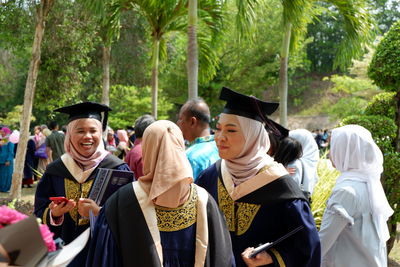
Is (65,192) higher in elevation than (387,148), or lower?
lower

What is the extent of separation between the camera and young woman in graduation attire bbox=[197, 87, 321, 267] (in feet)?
9.56

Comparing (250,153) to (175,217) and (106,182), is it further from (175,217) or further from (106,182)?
(106,182)

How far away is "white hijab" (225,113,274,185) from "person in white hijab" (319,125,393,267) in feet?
2.23

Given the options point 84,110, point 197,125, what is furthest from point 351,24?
point 84,110

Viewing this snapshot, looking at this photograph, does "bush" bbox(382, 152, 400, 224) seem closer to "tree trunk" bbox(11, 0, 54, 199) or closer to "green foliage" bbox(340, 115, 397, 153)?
"green foliage" bbox(340, 115, 397, 153)

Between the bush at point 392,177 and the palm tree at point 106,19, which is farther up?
the palm tree at point 106,19

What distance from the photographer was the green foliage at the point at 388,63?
5.43 metres

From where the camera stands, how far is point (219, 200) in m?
3.21

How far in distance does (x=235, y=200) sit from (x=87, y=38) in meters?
8.41

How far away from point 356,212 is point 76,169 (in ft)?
7.63

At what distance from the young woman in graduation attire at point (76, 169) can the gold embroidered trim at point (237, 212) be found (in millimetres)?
1206


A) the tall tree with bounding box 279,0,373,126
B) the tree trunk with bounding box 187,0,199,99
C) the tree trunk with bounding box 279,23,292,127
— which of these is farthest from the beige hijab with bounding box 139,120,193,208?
the tree trunk with bounding box 279,23,292,127

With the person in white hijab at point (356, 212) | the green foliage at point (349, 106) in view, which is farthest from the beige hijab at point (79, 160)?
the green foliage at point (349, 106)

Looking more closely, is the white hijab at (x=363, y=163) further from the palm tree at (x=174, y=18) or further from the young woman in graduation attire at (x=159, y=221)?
the palm tree at (x=174, y=18)
